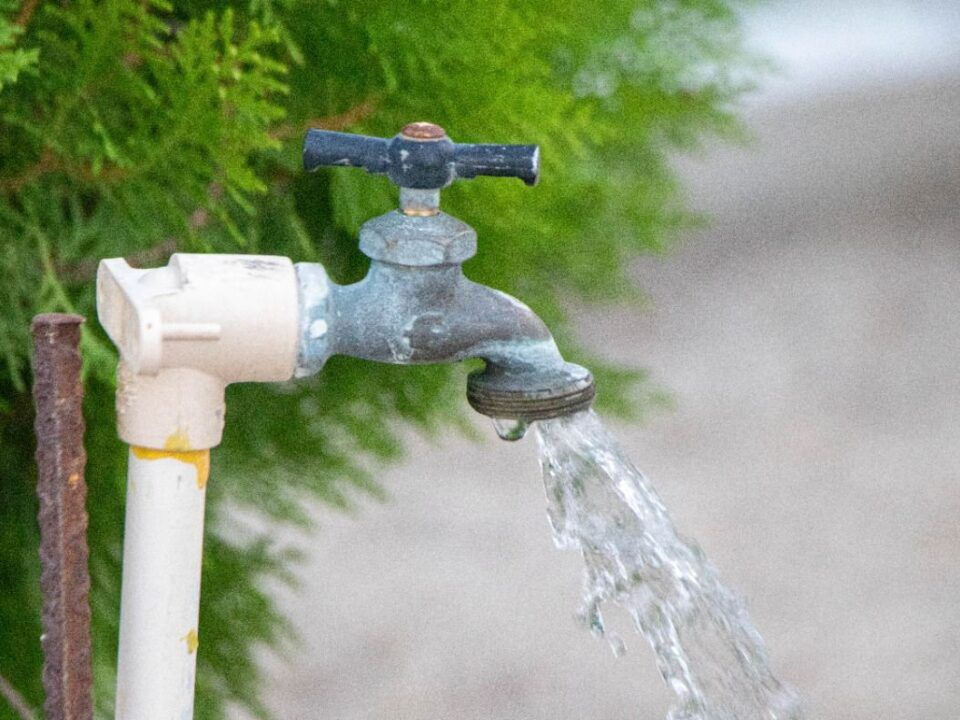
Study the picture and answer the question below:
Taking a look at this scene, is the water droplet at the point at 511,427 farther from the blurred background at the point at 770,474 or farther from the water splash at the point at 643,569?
the blurred background at the point at 770,474

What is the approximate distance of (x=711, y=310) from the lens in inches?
191

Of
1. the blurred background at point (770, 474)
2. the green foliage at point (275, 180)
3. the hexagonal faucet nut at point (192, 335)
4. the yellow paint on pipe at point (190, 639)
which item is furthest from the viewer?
the blurred background at point (770, 474)

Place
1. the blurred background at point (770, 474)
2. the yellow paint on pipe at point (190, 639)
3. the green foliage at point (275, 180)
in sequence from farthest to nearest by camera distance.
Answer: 1. the blurred background at point (770, 474)
2. the green foliage at point (275, 180)
3. the yellow paint on pipe at point (190, 639)

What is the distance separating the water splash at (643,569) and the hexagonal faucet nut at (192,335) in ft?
0.69

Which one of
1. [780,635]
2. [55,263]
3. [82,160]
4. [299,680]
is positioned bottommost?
[299,680]

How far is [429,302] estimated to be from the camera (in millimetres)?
921

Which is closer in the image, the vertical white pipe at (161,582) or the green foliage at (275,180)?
the vertical white pipe at (161,582)

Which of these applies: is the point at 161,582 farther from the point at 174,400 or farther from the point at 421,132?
the point at 421,132

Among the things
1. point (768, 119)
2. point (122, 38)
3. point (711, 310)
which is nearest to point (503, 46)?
point (122, 38)

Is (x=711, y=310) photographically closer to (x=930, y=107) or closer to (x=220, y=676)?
(x=930, y=107)

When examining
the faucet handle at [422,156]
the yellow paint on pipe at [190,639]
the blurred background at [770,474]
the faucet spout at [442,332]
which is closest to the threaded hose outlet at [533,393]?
the faucet spout at [442,332]

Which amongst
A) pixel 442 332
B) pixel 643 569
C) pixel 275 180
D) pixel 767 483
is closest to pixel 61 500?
pixel 442 332

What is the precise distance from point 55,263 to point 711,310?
12.3 feet

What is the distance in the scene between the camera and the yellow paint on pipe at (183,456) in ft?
2.97
